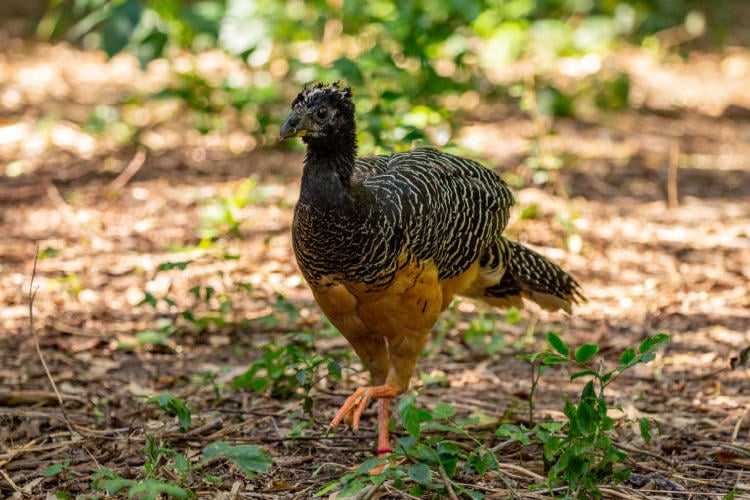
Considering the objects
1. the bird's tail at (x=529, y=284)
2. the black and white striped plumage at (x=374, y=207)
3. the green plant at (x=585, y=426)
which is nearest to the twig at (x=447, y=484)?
the green plant at (x=585, y=426)

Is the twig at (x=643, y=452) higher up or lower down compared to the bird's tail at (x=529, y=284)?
lower down

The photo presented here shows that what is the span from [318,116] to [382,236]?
56 cm

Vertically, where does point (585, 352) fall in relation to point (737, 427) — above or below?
above

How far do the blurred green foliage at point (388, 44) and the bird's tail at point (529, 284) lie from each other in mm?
851

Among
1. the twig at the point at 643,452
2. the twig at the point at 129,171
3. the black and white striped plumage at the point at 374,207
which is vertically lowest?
the twig at the point at 643,452

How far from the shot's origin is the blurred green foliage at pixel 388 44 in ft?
21.9

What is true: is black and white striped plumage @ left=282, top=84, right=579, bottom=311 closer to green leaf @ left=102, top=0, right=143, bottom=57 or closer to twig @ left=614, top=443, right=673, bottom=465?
twig @ left=614, top=443, right=673, bottom=465

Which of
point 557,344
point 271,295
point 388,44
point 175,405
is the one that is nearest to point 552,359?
point 557,344

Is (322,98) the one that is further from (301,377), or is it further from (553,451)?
(553,451)

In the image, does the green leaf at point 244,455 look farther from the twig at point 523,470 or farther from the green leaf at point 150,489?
the twig at point 523,470

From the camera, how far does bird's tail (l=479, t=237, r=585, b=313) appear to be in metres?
5.17

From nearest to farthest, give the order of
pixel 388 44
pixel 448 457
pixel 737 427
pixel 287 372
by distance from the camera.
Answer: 1. pixel 448 457
2. pixel 737 427
3. pixel 287 372
4. pixel 388 44

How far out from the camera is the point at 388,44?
8.48 meters

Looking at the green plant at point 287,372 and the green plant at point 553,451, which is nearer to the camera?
the green plant at point 553,451
